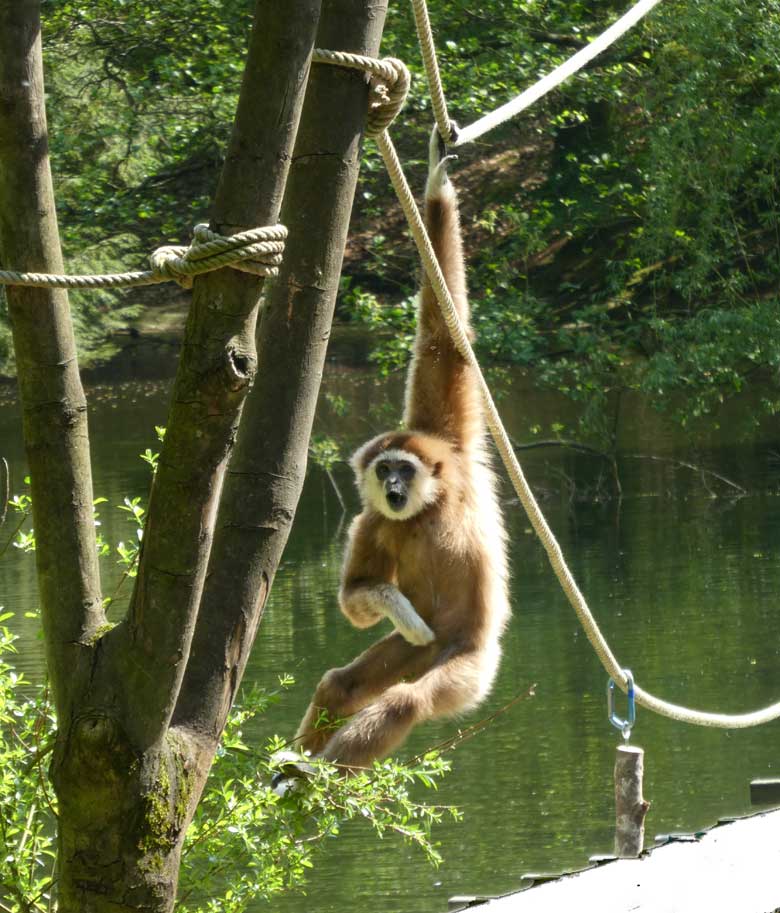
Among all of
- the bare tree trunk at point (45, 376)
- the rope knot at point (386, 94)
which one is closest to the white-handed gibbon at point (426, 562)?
the rope knot at point (386, 94)

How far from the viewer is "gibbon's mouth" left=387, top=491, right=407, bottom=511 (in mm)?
4691

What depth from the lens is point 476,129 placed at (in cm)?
313

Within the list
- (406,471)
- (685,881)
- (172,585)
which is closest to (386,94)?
(172,585)

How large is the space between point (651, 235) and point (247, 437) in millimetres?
13633

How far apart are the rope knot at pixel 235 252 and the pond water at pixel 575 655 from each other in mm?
4829

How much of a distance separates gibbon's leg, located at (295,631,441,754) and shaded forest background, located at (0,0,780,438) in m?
9.23

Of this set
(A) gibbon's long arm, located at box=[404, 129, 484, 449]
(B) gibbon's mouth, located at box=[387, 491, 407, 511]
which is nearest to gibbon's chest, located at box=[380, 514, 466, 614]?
(B) gibbon's mouth, located at box=[387, 491, 407, 511]

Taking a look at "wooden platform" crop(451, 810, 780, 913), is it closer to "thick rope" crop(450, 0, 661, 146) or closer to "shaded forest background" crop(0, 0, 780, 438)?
"thick rope" crop(450, 0, 661, 146)

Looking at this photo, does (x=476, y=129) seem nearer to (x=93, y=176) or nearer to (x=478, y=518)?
(x=478, y=518)

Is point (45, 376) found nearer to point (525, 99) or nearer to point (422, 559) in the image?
point (525, 99)

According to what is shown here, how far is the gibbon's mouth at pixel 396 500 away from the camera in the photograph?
15.4ft

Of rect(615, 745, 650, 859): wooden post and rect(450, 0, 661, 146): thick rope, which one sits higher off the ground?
rect(450, 0, 661, 146): thick rope

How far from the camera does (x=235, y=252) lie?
2.24m

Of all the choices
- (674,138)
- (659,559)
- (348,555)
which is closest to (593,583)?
(659,559)
